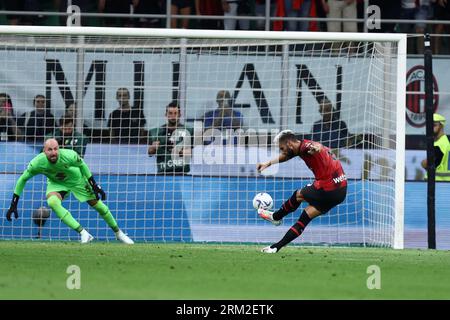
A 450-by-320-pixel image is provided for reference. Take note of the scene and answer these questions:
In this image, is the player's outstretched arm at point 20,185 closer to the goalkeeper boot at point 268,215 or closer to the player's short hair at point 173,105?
the player's short hair at point 173,105

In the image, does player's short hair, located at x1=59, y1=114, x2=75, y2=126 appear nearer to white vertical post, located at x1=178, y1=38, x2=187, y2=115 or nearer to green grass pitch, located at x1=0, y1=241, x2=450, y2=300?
white vertical post, located at x1=178, y1=38, x2=187, y2=115

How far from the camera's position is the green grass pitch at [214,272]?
11.7 meters

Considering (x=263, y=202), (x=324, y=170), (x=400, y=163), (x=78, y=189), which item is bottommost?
(x=263, y=202)

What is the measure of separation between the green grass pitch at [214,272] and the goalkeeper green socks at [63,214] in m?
0.98

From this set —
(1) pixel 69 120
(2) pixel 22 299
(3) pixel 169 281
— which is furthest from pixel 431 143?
(2) pixel 22 299

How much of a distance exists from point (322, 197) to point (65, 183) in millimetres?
4585

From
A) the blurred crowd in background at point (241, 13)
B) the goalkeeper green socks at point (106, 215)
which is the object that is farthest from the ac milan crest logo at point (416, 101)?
the goalkeeper green socks at point (106, 215)

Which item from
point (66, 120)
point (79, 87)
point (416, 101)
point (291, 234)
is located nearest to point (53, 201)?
point (66, 120)

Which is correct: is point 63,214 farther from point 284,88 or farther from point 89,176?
point 284,88

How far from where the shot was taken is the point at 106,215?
66.0ft

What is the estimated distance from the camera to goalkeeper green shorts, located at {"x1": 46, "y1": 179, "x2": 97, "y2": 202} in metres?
20.2

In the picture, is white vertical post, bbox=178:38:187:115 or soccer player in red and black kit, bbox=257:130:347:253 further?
white vertical post, bbox=178:38:187:115

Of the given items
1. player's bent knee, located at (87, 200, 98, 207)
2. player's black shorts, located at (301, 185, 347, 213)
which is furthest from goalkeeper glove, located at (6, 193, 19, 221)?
player's black shorts, located at (301, 185, 347, 213)

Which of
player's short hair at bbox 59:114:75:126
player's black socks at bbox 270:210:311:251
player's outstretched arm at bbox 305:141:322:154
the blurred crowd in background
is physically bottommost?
player's black socks at bbox 270:210:311:251
